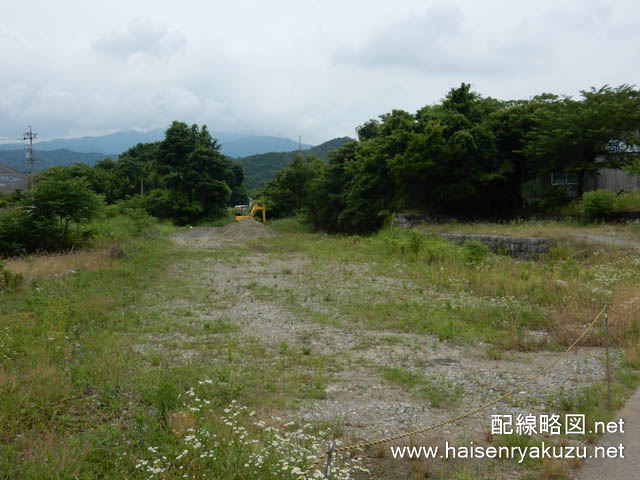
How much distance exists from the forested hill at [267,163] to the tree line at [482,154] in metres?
55.6

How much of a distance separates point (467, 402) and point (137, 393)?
3.63 m

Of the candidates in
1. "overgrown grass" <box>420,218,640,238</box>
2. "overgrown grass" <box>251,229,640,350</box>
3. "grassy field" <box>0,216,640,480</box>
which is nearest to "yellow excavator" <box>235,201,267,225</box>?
"overgrown grass" <box>420,218,640,238</box>

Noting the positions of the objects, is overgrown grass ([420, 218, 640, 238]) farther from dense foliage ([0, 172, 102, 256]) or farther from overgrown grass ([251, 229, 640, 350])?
dense foliage ([0, 172, 102, 256])

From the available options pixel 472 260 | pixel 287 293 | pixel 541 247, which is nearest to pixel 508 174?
pixel 541 247

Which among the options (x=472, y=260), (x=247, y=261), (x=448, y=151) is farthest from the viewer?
(x=448, y=151)

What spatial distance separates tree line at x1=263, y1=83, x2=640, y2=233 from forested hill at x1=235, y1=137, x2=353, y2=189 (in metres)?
55.6

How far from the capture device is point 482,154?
23219 millimetres

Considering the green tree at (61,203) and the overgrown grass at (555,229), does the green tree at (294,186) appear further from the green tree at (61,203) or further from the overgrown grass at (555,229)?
the green tree at (61,203)

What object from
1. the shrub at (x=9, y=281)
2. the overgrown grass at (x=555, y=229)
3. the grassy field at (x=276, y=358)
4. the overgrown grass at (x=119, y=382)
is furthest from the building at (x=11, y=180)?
the overgrown grass at (x=119, y=382)

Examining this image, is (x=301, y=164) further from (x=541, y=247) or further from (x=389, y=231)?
(x=541, y=247)

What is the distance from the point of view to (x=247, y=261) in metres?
17.6

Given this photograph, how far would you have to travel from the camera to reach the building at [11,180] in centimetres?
6494

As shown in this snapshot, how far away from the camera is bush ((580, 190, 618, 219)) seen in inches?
702

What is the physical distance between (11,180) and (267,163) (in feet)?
147
